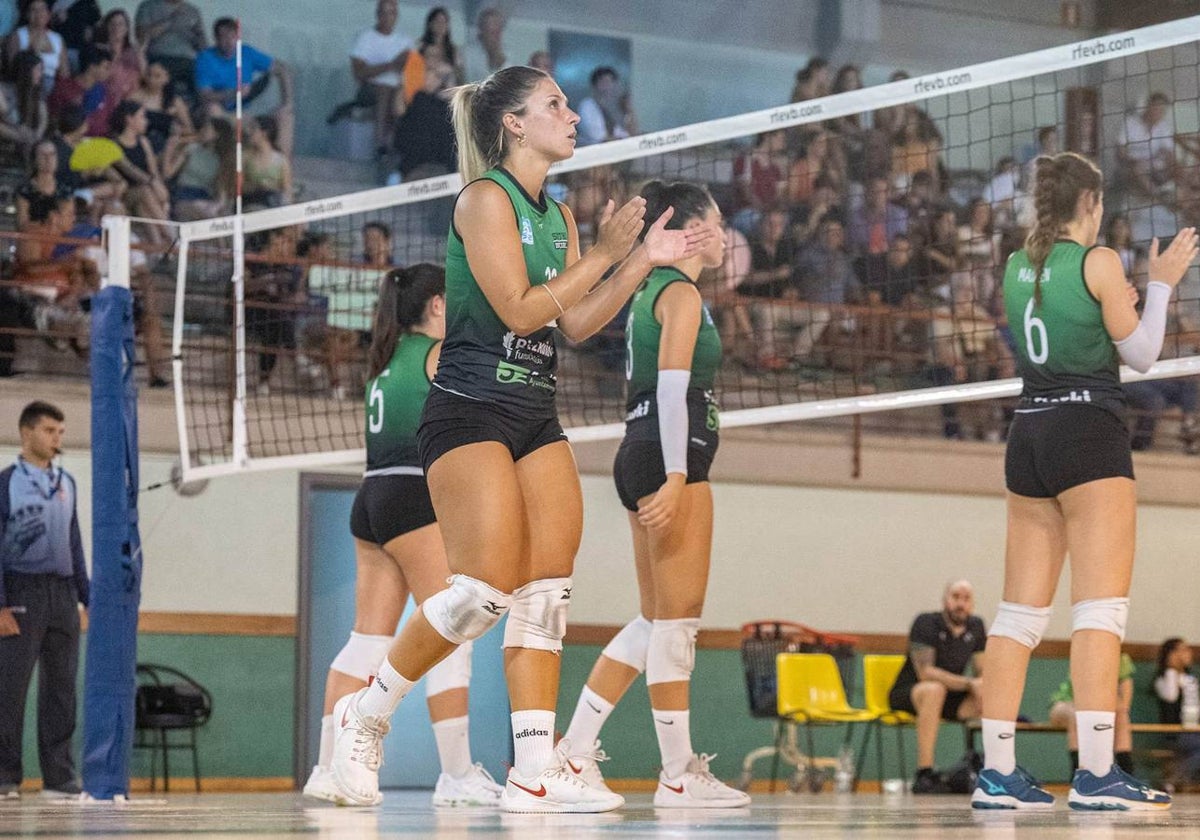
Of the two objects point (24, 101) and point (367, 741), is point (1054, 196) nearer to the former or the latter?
point (367, 741)

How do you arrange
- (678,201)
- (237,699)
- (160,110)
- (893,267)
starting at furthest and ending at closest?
(893,267) < (160,110) < (237,699) < (678,201)

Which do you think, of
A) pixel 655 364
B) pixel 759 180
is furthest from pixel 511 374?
pixel 759 180

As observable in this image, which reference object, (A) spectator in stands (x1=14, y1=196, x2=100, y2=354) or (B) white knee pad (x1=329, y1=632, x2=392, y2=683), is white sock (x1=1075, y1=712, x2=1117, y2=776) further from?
(A) spectator in stands (x1=14, y1=196, x2=100, y2=354)

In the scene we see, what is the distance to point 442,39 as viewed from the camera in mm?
14852

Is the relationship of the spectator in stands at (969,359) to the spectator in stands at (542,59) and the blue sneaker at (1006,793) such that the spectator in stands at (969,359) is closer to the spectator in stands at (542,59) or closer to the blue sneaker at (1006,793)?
the spectator in stands at (542,59)

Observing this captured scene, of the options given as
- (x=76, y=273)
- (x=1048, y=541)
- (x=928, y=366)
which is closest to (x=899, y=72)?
(x=928, y=366)

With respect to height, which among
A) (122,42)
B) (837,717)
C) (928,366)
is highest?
(122,42)

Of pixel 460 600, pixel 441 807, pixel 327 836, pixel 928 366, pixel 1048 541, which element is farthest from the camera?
pixel 928 366

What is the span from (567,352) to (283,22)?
496cm

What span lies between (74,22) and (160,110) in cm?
101

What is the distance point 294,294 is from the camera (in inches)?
464

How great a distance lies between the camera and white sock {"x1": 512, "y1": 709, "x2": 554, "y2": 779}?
14.8ft

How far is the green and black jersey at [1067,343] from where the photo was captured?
5637 mm

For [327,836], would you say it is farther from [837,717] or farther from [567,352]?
[567,352]
